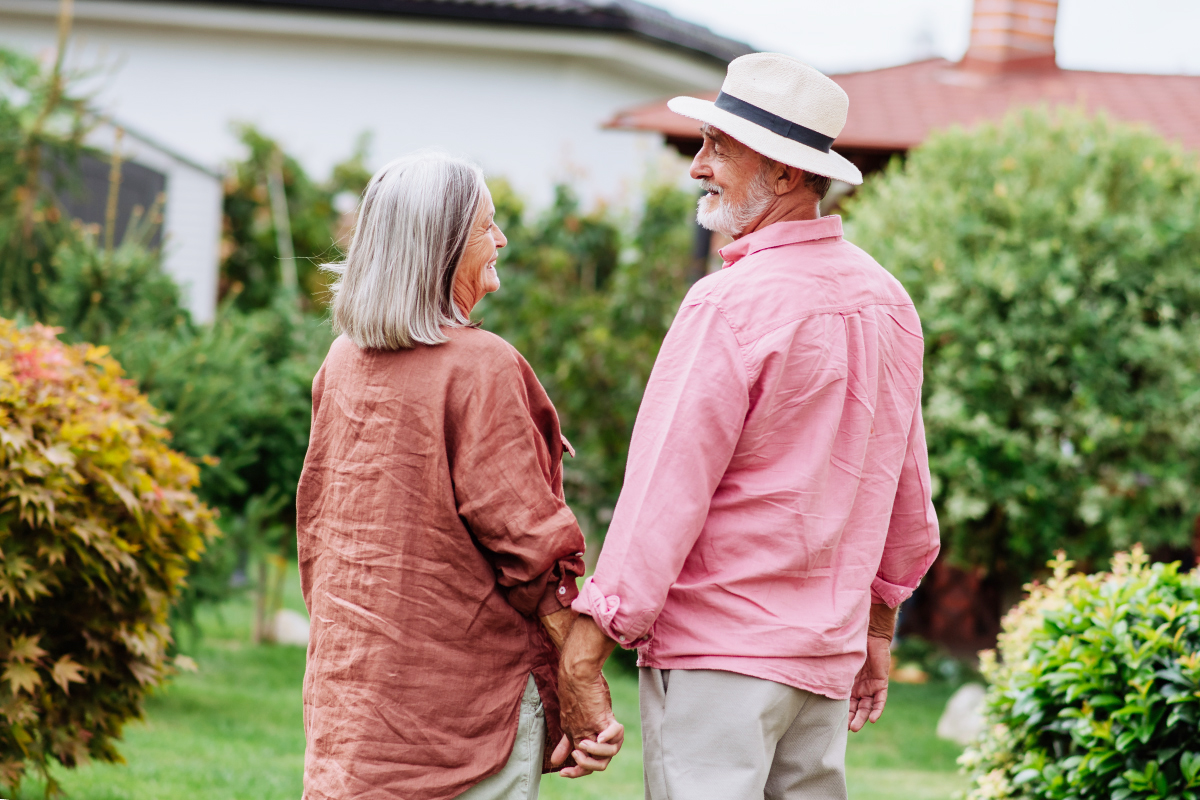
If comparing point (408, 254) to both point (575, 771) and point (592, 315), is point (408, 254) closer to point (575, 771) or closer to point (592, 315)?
point (575, 771)

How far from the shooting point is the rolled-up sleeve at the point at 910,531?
9.09 feet

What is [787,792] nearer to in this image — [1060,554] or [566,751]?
[566,751]

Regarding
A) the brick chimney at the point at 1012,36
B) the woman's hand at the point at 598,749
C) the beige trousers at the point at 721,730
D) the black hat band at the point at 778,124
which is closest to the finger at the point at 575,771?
the woman's hand at the point at 598,749

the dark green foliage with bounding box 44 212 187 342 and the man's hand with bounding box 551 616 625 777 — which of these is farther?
the dark green foliage with bounding box 44 212 187 342

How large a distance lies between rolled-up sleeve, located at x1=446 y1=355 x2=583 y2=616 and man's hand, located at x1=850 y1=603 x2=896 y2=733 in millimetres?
851

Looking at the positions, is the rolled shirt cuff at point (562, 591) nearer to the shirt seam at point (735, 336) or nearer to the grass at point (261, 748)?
the shirt seam at point (735, 336)

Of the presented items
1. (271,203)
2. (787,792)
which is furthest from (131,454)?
(271,203)

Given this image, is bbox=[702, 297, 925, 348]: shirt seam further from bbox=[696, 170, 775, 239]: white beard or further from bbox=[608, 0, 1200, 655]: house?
bbox=[608, 0, 1200, 655]: house

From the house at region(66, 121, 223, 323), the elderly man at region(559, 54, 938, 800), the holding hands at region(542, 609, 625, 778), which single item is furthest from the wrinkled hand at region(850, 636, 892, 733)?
the house at region(66, 121, 223, 323)

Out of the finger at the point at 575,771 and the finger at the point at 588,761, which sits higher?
the finger at the point at 588,761

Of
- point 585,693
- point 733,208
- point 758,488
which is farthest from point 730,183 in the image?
point 585,693

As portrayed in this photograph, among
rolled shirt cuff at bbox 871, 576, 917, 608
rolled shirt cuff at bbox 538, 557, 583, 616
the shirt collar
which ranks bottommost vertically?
rolled shirt cuff at bbox 871, 576, 917, 608

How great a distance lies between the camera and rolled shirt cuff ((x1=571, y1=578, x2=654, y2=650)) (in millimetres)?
2328

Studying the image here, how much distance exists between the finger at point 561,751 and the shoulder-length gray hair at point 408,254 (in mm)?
845
